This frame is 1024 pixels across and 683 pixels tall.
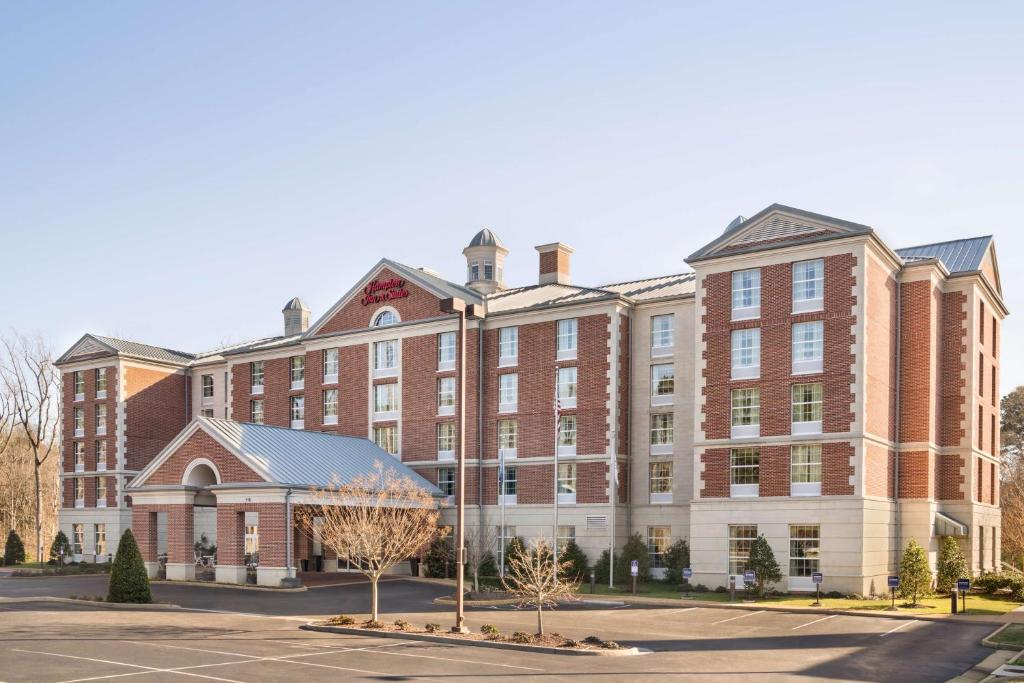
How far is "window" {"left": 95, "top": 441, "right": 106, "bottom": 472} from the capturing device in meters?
65.8

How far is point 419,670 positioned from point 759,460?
23.5 meters

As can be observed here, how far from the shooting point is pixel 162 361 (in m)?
67.1

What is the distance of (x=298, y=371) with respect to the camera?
59031mm

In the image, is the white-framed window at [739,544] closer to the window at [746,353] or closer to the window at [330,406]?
the window at [746,353]

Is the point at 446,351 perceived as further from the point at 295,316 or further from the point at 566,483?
the point at 295,316

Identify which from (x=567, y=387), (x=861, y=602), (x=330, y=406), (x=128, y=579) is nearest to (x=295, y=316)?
(x=330, y=406)

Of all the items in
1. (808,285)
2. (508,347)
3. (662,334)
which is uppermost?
(808,285)

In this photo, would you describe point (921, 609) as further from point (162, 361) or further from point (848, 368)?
point (162, 361)

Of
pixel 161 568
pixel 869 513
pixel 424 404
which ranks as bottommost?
pixel 161 568

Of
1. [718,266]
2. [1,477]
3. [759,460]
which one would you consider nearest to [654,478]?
[759,460]

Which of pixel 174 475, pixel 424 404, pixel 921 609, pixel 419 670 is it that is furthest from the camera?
pixel 424 404

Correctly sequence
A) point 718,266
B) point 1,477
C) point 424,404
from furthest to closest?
point 1,477
point 424,404
point 718,266

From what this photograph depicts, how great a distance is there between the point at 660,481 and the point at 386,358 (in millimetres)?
16618

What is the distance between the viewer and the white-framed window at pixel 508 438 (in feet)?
164
